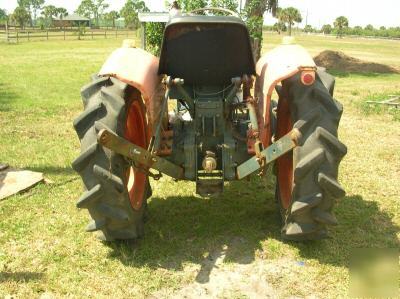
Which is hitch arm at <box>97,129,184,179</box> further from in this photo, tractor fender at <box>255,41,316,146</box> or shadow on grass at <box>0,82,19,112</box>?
shadow on grass at <box>0,82,19,112</box>

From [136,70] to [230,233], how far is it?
5.37ft

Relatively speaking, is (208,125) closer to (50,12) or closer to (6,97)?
(6,97)

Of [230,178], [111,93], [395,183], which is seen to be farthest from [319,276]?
[395,183]

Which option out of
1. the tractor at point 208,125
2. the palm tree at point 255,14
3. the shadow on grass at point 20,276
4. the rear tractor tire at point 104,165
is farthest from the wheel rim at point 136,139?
the palm tree at point 255,14

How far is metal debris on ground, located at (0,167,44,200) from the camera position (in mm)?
4984

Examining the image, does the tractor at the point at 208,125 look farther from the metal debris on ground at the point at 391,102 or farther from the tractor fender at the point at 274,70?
the metal debris on ground at the point at 391,102

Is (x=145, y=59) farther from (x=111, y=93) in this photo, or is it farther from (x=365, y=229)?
(x=365, y=229)

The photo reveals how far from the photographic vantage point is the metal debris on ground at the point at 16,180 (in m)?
4.98

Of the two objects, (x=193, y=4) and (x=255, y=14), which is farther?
(x=255, y=14)

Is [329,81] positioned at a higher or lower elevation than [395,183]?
higher

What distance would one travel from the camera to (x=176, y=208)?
15.2ft

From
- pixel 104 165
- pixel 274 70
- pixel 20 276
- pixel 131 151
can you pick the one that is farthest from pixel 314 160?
pixel 20 276

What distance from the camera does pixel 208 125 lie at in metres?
3.89

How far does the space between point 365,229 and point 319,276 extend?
1028mm
